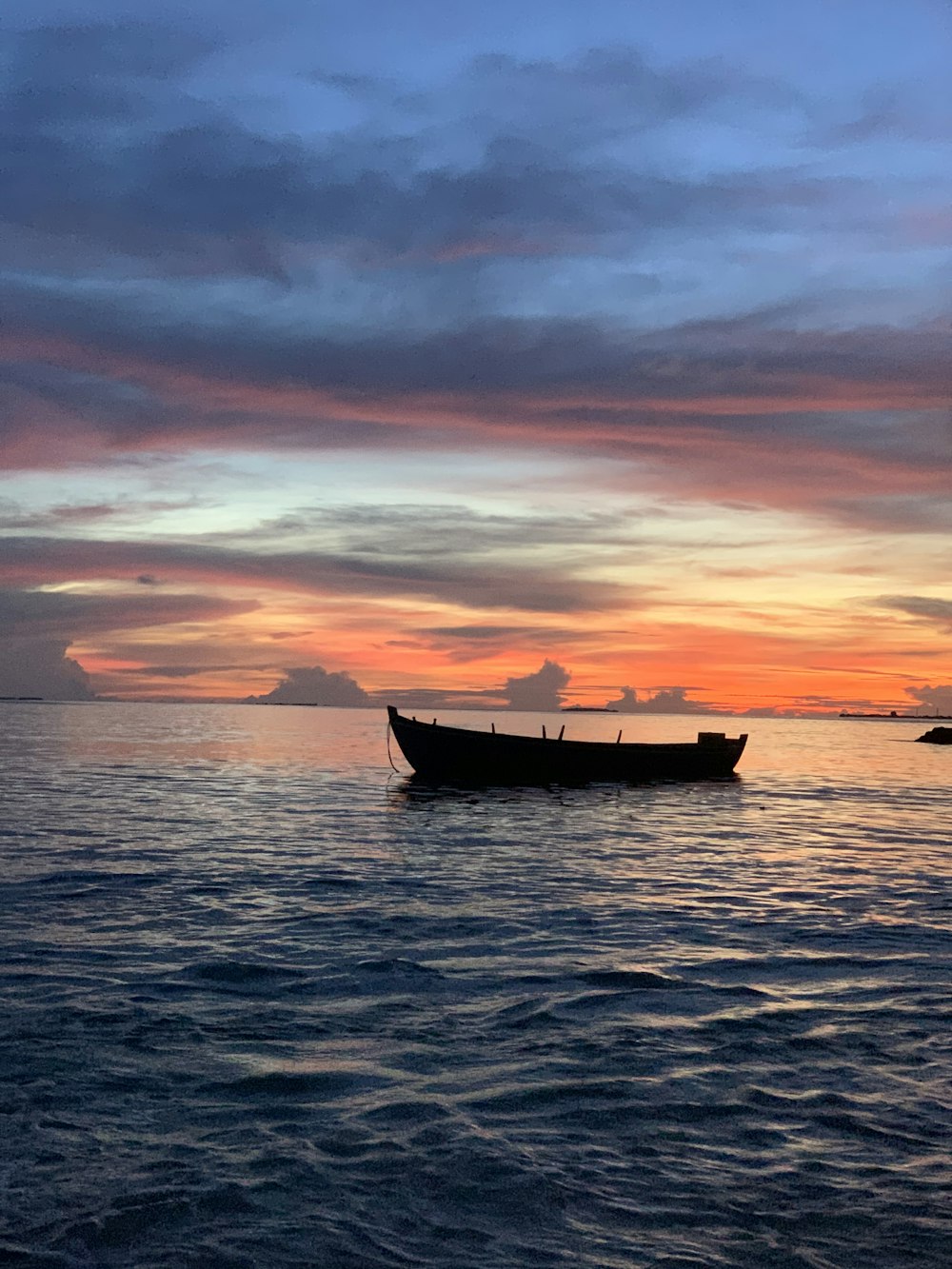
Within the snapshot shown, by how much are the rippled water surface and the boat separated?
2252cm

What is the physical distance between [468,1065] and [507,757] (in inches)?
1453

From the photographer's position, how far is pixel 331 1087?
29.7ft

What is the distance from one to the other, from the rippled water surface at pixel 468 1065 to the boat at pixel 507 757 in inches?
887

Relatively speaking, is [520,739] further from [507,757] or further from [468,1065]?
[468,1065]

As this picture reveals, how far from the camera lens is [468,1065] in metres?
9.68

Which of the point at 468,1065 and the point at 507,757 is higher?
the point at 507,757

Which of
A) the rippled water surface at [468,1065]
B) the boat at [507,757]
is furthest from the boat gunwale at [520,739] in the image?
the rippled water surface at [468,1065]

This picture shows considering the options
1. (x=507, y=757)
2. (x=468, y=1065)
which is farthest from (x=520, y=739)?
(x=468, y=1065)

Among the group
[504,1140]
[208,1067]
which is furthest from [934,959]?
[208,1067]

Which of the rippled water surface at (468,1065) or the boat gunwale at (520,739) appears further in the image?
the boat gunwale at (520,739)

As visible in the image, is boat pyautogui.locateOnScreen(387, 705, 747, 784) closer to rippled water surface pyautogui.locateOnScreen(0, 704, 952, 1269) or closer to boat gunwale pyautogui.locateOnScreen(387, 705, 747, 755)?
boat gunwale pyautogui.locateOnScreen(387, 705, 747, 755)

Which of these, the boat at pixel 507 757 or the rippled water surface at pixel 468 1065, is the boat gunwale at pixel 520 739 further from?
the rippled water surface at pixel 468 1065

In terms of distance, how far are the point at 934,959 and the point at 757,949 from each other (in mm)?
2500

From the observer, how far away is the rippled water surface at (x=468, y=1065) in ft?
22.0
